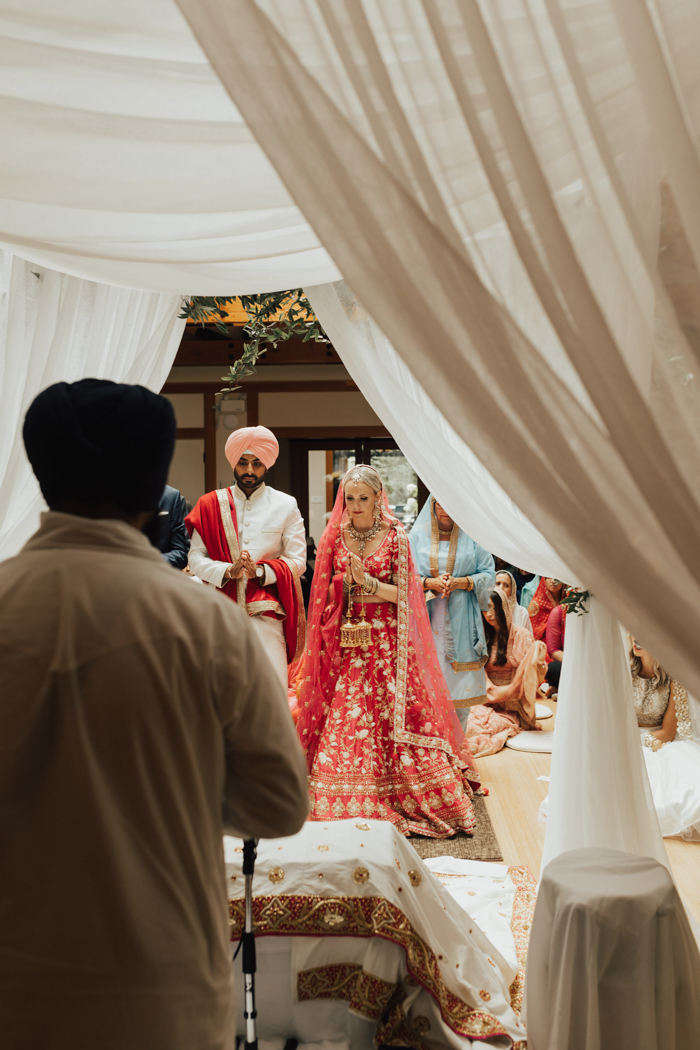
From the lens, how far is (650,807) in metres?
2.15

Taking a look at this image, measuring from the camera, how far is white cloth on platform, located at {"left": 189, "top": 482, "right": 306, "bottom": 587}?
3426 mm

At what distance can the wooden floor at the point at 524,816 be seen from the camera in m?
2.88

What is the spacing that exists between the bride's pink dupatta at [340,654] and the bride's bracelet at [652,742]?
1.09 m

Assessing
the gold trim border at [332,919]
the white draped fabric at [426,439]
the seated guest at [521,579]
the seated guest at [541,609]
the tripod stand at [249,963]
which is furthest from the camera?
the seated guest at [521,579]

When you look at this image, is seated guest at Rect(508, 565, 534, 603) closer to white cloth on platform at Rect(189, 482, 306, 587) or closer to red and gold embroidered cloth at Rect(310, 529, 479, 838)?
red and gold embroidered cloth at Rect(310, 529, 479, 838)

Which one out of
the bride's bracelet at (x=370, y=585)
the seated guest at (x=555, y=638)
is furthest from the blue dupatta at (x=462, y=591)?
the seated guest at (x=555, y=638)

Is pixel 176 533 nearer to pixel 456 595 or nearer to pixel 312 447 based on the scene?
pixel 456 595

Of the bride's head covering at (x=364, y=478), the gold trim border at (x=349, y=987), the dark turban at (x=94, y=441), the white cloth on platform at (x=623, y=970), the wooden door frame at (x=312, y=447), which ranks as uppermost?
the wooden door frame at (x=312, y=447)

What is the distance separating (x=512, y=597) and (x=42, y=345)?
12.4ft

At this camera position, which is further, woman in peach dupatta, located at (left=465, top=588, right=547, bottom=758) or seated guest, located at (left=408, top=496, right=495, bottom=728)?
woman in peach dupatta, located at (left=465, top=588, right=547, bottom=758)

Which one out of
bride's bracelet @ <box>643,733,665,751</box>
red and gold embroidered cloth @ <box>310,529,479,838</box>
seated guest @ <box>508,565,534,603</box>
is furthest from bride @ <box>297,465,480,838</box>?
seated guest @ <box>508,565,534,603</box>

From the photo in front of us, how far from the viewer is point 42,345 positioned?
1.95 metres

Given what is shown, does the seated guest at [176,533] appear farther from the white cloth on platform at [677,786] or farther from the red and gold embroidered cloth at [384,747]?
the white cloth on platform at [677,786]

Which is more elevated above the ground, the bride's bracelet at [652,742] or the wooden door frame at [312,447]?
the wooden door frame at [312,447]
